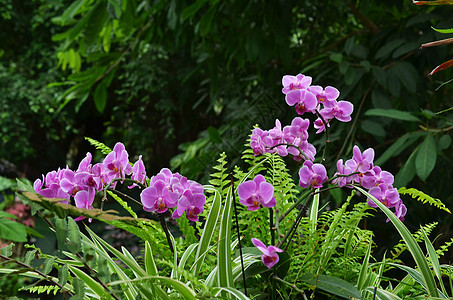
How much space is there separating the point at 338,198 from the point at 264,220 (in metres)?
0.99

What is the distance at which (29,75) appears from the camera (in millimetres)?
5590

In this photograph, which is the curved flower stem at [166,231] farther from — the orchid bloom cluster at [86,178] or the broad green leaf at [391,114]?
the broad green leaf at [391,114]

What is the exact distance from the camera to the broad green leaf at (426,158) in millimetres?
1571

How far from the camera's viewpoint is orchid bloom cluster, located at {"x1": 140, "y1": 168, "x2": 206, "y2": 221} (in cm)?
62

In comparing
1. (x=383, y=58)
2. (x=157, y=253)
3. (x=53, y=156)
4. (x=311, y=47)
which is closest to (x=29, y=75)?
(x=53, y=156)

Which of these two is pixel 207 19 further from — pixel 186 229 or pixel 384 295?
pixel 384 295

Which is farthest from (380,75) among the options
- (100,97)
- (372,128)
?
(100,97)

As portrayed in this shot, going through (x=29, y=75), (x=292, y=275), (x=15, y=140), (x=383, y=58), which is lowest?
(x=15, y=140)

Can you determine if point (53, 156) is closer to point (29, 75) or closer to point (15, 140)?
point (15, 140)

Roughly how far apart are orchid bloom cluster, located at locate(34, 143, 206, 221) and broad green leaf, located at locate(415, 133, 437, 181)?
1117mm

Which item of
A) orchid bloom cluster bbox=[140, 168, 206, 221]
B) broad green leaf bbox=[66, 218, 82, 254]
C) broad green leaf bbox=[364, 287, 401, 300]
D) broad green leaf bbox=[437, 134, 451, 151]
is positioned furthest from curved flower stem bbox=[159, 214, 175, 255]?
broad green leaf bbox=[437, 134, 451, 151]

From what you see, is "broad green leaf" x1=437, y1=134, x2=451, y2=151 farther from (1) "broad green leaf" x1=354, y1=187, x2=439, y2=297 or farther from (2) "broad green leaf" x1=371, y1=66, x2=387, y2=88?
(1) "broad green leaf" x1=354, y1=187, x2=439, y2=297

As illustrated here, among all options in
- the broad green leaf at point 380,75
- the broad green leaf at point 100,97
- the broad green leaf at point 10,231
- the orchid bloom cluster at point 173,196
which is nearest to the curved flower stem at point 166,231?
the orchid bloom cluster at point 173,196

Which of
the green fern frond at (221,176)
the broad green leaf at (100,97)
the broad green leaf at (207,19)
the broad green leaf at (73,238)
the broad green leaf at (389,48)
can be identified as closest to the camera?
the broad green leaf at (73,238)
